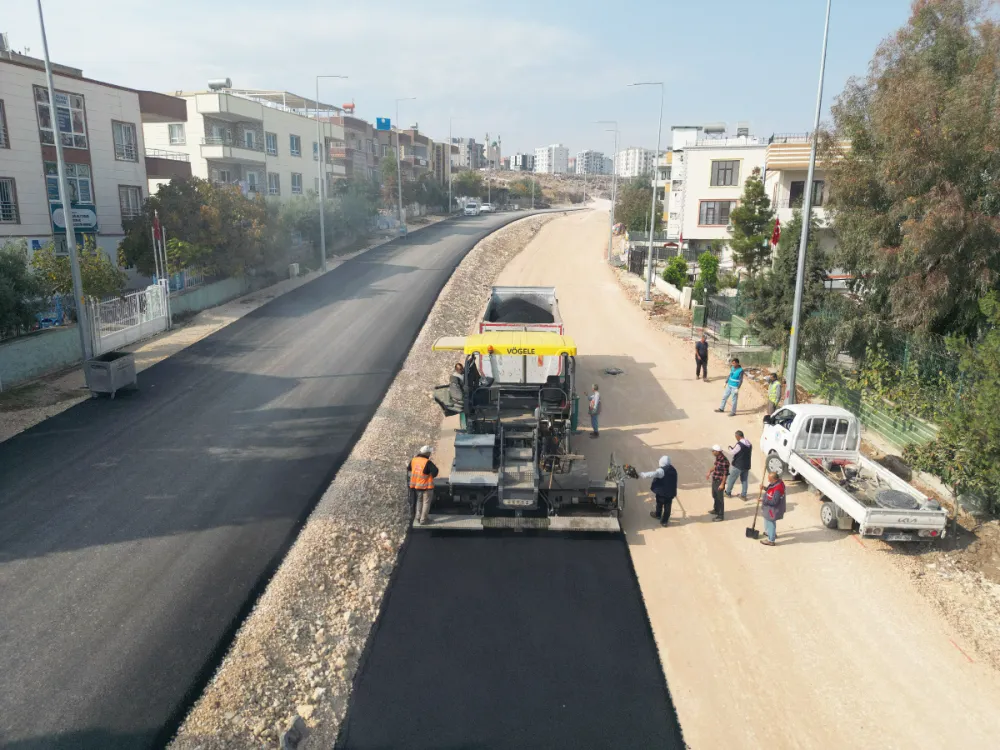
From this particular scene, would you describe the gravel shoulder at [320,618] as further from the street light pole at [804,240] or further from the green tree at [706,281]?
the green tree at [706,281]

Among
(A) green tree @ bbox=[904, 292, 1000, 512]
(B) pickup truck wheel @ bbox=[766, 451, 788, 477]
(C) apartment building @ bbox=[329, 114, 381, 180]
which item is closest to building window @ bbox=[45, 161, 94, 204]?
(B) pickup truck wheel @ bbox=[766, 451, 788, 477]

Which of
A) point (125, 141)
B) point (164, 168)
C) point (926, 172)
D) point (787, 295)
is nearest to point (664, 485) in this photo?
point (926, 172)

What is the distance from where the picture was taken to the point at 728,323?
27047 mm

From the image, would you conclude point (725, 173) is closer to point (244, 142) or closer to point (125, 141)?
point (244, 142)

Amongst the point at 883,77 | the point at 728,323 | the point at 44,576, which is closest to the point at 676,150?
the point at 728,323

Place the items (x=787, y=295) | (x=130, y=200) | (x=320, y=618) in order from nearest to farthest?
(x=320, y=618) → (x=787, y=295) → (x=130, y=200)

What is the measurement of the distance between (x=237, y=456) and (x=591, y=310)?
Result: 72.1ft

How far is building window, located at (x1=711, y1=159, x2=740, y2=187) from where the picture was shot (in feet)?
147

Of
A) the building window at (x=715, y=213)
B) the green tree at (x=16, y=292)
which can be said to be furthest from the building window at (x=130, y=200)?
the building window at (x=715, y=213)

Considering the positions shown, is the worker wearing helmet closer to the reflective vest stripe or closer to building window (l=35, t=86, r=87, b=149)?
the reflective vest stripe

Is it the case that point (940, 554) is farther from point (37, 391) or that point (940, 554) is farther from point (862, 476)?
point (37, 391)

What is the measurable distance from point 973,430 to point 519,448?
787 centimetres

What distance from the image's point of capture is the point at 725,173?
45.0 metres

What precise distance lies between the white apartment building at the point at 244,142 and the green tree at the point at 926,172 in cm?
3047
